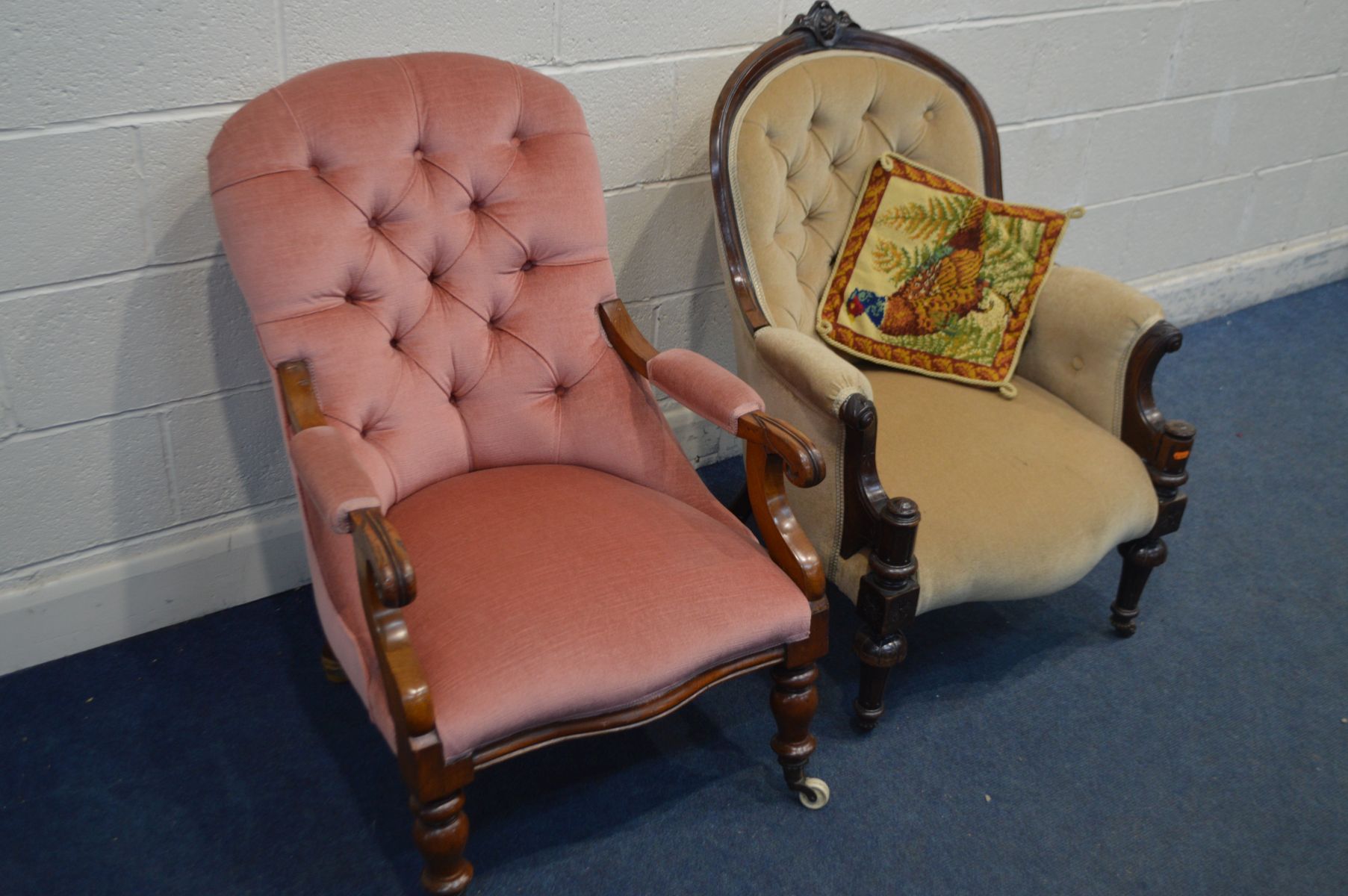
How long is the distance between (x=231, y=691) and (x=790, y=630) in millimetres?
973

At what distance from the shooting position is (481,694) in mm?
1320

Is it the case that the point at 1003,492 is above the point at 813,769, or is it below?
above

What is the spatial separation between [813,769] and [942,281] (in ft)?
2.89

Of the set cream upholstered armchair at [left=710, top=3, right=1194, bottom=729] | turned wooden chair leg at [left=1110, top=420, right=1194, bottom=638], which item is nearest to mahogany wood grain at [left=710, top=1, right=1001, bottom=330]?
cream upholstered armchair at [left=710, top=3, right=1194, bottom=729]

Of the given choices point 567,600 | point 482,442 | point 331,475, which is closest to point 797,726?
point 567,600

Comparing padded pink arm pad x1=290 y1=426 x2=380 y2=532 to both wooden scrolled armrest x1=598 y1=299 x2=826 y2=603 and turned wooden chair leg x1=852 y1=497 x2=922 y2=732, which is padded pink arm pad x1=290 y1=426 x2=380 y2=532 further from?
turned wooden chair leg x1=852 y1=497 x2=922 y2=732

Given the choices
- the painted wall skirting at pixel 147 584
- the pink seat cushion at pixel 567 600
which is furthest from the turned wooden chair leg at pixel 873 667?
the painted wall skirting at pixel 147 584

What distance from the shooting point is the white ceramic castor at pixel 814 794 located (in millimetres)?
1697

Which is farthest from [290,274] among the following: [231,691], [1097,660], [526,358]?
[1097,660]

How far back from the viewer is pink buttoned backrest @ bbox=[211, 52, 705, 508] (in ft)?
4.99

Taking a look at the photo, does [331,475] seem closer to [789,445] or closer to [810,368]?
[789,445]

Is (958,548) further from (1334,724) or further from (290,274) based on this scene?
(290,274)

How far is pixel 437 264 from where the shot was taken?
167cm

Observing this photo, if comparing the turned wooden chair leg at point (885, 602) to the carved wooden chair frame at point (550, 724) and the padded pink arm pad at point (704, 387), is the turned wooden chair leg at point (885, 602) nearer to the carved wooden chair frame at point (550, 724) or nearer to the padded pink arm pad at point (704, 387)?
the carved wooden chair frame at point (550, 724)
